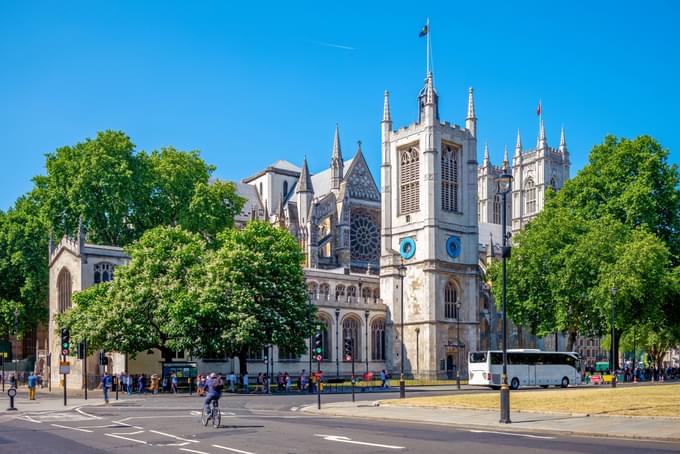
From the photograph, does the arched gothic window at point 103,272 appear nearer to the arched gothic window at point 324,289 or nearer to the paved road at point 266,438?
the arched gothic window at point 324,289

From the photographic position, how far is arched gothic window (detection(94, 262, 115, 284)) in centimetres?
5791

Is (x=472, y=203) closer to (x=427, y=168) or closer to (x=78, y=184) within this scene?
(x=427, y=168)

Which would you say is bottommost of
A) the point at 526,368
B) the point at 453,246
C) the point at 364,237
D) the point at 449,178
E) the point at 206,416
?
the point at 526,368

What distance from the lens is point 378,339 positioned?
7200 cm

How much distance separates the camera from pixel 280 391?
49281 millimetres

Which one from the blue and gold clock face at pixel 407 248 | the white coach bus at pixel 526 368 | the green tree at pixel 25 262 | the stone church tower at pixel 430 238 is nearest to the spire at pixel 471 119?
the stone church tower at pixel 430 238

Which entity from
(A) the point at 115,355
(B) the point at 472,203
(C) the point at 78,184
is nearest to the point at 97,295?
(A) the point at 115,355

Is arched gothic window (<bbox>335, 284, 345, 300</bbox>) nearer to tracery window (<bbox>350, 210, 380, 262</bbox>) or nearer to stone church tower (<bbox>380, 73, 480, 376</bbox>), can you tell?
stone church tower (<bbox>380, 73, 480, 376</bbox>)

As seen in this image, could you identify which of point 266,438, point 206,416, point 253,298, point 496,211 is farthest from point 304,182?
point 266,438

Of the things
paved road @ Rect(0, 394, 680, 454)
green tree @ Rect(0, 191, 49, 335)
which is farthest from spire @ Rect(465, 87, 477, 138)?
paved road @ Rect(0, 394, 680, 454)

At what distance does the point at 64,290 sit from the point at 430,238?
30488 millimetres

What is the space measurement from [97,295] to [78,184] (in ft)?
39.9

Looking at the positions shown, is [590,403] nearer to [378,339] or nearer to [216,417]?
[216,417]

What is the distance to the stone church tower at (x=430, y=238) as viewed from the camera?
225ft
